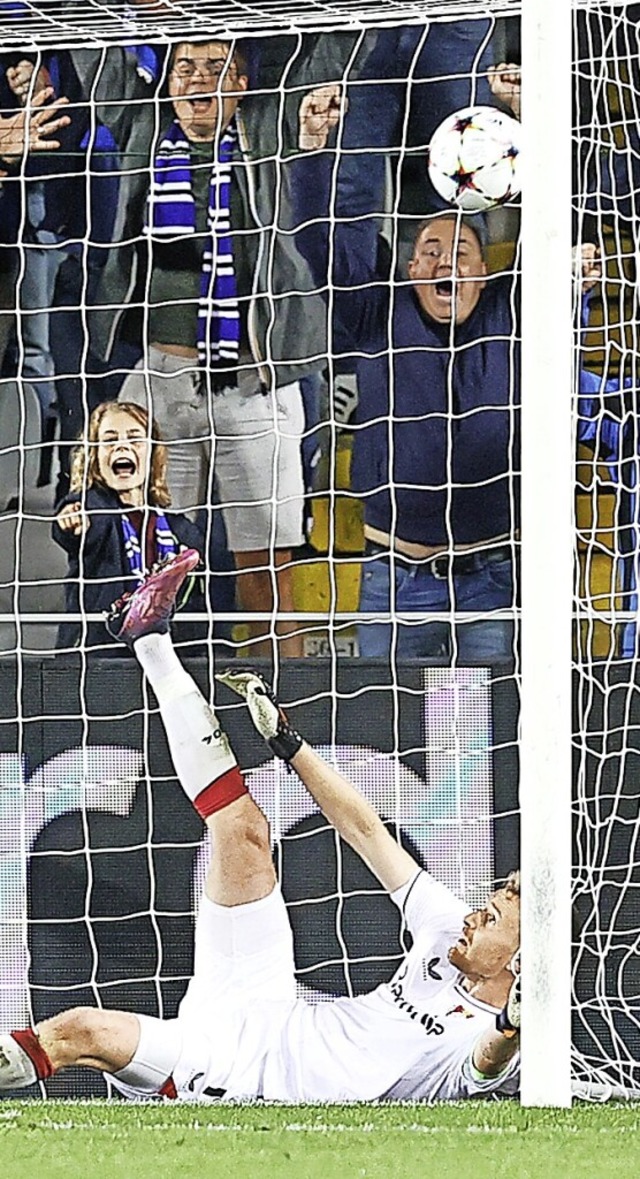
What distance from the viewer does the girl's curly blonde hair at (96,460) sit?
4.72 metres

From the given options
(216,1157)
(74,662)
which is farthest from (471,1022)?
(74,662)

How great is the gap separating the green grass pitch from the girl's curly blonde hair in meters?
1.56

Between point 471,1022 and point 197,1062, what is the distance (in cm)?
63

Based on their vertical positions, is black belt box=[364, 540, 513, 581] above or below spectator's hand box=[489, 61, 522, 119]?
below

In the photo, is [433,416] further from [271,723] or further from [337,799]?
[337,799]

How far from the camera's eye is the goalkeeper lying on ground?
4.21 m

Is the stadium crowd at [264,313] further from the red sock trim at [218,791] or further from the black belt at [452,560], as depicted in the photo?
the red sock trim at [218,791]

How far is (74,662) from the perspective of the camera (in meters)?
4.38

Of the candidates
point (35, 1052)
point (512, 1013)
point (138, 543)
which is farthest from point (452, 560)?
point (35, 1052)

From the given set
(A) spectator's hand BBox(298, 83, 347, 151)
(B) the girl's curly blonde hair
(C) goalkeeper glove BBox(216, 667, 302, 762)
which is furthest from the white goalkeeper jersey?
(A) spectator's hand BBox(298, 83, 347, 151)

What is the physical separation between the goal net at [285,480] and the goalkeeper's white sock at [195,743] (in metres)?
0.04

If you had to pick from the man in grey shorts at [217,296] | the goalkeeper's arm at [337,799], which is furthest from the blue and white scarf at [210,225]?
the goalkeeper's arm at [337,799]

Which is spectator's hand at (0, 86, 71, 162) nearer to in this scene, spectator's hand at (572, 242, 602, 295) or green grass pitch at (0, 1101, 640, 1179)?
spectator's hand at (572, 242, 602, 295)

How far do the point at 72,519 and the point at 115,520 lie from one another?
0.12 meters
